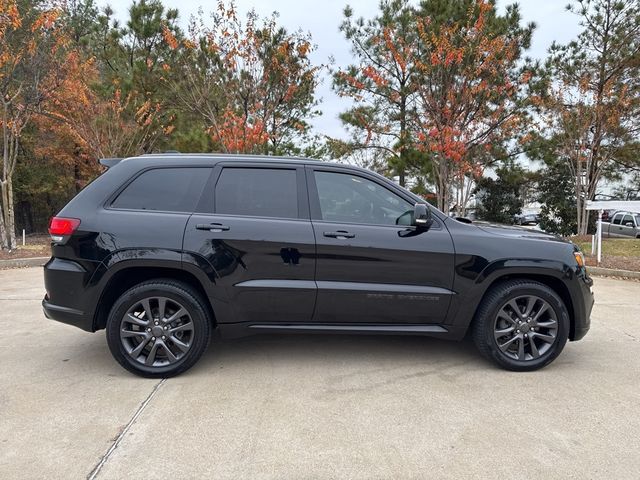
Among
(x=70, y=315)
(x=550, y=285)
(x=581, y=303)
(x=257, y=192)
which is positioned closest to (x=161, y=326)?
(x=70, y=315)

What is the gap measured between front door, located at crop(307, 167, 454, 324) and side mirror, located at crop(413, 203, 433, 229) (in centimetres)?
7

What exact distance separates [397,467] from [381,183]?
2238mm

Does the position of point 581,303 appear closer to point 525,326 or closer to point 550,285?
point 550,285

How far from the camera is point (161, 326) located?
350 cm

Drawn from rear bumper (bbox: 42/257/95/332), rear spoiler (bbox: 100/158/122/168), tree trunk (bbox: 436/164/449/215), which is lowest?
rear bumper (bbox: 42/257/95/332)

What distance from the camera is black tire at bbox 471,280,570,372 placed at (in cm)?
366

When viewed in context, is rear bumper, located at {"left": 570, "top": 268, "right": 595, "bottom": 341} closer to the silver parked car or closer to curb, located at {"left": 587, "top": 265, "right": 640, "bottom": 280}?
curb, located at {"left": 587, "top": 265, "right": 640, "bottom": 280}

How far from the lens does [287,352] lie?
415 cm

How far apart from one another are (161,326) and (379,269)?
6.01 ft

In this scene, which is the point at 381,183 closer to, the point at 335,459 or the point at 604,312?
the point at 335,459

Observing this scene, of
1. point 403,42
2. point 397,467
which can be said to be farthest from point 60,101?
point 397,467

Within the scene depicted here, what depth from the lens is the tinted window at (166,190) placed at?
11.9ft

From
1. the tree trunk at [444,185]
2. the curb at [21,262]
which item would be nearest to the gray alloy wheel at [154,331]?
the curb at [21,262]

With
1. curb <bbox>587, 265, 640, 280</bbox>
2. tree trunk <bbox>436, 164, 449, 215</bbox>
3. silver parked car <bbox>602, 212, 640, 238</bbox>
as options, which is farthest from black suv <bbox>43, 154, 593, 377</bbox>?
silver parked car <bbox>602, 212, 640, 238</bbox>
